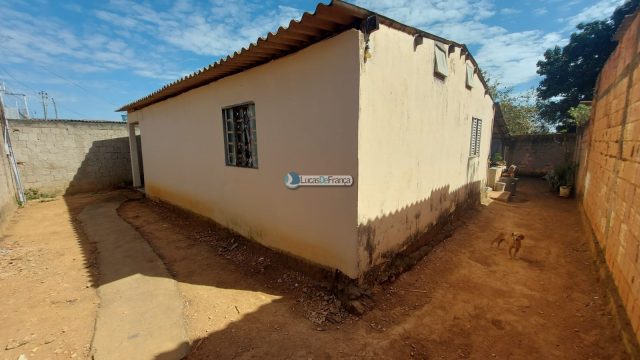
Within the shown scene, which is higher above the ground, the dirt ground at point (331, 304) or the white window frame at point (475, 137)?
the white window frame at point (475, 137)

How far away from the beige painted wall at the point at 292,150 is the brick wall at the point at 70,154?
7.85 meters

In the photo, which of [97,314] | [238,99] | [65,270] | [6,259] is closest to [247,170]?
[238,99]

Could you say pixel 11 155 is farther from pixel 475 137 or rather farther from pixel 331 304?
pixel 475 137

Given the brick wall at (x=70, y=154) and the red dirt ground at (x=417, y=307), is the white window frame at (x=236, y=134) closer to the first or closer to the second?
the red dirt ground at (x=417, y=307)

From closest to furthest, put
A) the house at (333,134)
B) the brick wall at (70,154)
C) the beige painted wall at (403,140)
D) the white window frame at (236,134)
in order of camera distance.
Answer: the house at (333,134) → the beige painted wall at (403,140) → the white window frame at (236,134) → the brick wall at (70,154)

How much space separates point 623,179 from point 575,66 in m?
19.2

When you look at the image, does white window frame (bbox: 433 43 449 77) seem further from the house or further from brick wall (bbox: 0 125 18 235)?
brick wall (bbox: 0 125 18 235)

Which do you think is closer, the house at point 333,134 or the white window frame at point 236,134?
the house at point 333,134

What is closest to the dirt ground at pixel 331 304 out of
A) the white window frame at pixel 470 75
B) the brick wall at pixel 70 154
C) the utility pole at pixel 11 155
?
the white window frame at pixel 470 75

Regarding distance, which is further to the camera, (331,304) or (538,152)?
(538,152)

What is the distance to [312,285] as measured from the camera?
4.00 metres

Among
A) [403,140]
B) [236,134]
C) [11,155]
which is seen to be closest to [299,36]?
[403,140]

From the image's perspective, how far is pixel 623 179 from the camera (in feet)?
12.3

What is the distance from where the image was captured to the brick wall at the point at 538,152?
14.2 metres
